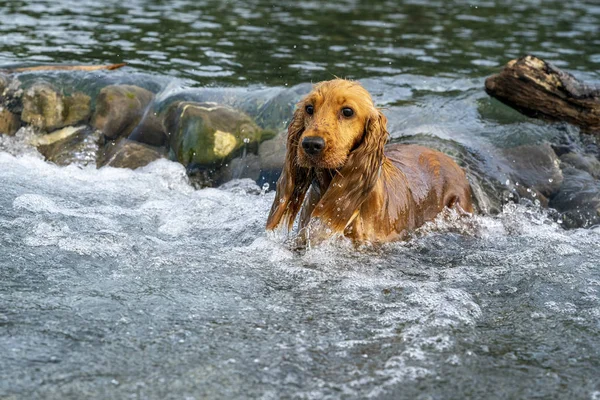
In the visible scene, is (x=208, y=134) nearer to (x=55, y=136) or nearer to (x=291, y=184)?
(x=55, y=136)

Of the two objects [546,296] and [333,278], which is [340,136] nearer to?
[333,278]

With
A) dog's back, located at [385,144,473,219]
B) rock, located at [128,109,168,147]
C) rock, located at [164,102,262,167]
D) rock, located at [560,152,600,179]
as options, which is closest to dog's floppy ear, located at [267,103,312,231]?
dog's back, located at [385,144,473,219]

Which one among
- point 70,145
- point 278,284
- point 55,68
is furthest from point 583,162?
point 55,68

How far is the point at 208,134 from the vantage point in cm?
931

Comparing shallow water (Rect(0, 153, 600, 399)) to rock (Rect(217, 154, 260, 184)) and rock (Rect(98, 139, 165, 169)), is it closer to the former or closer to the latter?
rock (Rect(217, 154, 260, 184))

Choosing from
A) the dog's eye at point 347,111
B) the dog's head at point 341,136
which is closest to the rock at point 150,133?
the dog's head at point 341,136

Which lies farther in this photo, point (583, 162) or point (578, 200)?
point (583, 162)

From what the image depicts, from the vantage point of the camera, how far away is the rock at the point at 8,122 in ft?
31.8

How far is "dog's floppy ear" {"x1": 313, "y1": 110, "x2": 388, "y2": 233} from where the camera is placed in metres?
6.11

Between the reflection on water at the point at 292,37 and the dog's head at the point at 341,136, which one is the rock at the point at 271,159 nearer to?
the reflection on water at the point at 292,37

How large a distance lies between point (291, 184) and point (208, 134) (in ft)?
10.1

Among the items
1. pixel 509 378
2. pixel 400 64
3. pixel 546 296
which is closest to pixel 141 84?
pixel 400 64

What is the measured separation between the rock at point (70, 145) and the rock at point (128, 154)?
145 millimetres

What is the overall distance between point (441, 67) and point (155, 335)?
27.4ft
